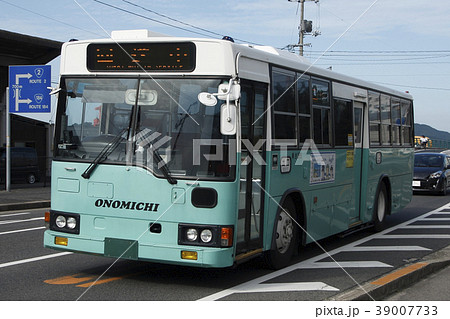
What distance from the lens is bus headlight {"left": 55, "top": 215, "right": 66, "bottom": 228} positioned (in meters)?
7.50

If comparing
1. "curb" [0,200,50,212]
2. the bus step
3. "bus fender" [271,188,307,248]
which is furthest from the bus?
"curb" [0,200,50,212]

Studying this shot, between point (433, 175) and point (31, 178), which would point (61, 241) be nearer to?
point (433, 175)

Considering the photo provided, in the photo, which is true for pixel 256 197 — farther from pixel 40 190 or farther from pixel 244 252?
pixel 40 190

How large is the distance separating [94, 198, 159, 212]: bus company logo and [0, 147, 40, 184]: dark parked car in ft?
77.3

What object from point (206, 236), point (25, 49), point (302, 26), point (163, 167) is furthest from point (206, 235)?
point (302, 26)

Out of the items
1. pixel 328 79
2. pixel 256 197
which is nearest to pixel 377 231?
pixel 328 79

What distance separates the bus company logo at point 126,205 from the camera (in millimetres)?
7027

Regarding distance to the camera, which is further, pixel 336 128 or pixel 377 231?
pixel 377 231

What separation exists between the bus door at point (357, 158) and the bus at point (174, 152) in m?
3.04

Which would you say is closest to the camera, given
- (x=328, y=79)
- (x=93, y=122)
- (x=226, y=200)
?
(x=226, y=200)

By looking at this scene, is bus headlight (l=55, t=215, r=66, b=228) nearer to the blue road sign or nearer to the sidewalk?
the sidewalk

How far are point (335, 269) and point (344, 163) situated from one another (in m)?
2.70

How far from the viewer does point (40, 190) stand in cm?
2306

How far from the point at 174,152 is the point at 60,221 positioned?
1751 mm
